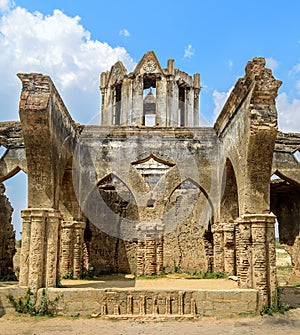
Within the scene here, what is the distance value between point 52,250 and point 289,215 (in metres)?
10.5

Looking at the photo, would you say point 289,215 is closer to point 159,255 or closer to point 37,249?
point 159,255

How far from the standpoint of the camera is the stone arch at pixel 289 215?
14.4 metres

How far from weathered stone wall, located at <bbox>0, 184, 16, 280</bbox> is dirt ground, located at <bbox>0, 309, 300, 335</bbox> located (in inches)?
251

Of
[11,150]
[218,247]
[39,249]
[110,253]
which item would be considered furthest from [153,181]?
[39,249]

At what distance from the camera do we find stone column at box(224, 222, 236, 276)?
11.4 meters

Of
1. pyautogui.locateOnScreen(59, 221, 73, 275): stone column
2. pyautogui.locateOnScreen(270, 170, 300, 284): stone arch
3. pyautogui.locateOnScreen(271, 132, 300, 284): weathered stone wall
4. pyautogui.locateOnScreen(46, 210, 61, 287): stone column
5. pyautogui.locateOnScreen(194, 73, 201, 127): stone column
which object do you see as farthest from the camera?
pyautogui.locateOnScreen(194, 73, 201, 127): stone column

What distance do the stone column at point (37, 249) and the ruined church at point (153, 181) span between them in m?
0.02

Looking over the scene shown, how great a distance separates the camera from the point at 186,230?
50.7 ft

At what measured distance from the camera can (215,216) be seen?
1220 centimetres

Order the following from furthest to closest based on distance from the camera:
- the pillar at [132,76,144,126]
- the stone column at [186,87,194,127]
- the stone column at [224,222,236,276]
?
1. the stone column at [186,87,194,127]
2. the pillar at [132,76,144,126]
3. the stone column at [224,222,236,276]

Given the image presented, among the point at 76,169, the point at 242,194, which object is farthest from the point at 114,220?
the point at 242,194

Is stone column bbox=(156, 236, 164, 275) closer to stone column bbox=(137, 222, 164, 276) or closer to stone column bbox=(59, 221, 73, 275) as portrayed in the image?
stone column bbox=(137, 222, 164, 276)

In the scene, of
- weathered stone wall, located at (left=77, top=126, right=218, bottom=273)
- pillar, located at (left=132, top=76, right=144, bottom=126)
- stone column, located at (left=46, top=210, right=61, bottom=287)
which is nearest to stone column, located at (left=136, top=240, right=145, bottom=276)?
weathered stone wall, located at (left=77, top=126, right=218, bottom=273)

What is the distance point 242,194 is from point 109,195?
25.5 ft
